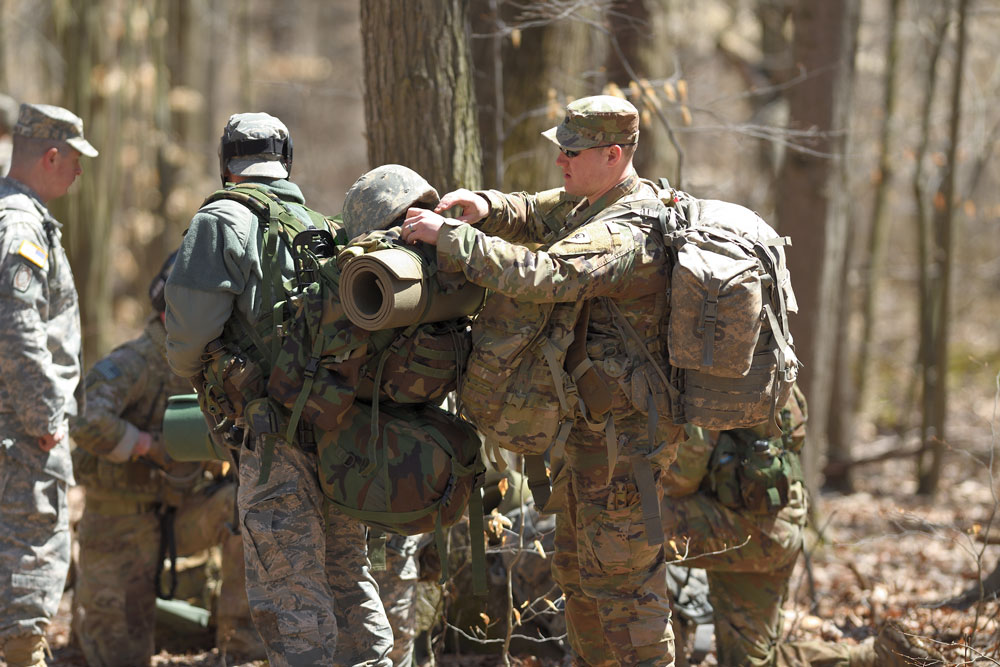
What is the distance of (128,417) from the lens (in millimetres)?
5438

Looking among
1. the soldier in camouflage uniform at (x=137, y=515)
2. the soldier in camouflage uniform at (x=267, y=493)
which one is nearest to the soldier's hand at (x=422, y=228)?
the soldier in camouflage uniform at (x=267, y=493)

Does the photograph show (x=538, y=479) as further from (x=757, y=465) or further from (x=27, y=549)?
(x=27, y=549)

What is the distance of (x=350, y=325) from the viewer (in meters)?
3.60

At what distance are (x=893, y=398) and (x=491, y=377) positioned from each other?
10928 mm

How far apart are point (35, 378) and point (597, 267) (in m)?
2.63

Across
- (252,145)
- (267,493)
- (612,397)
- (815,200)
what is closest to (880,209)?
(815,200)

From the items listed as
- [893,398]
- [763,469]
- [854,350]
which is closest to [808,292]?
[763,469]

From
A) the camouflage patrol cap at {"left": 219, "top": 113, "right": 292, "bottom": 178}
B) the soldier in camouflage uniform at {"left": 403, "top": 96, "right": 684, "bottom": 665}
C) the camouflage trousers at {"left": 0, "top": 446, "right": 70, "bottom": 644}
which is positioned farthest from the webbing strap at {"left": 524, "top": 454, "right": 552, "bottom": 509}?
the camouflage trousers at {"left": 0, "top": 446, "right": 70, "bottom": 644}

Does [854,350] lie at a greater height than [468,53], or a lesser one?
lesser

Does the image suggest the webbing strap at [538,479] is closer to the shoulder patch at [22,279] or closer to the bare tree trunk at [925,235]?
the shoulder patch at [22,279]

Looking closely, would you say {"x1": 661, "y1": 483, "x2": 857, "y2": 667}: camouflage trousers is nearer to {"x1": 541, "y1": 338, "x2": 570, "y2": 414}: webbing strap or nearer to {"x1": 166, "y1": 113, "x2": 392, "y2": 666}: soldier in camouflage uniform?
{"x1": 541, "y1": 338, "x2": 570, "y2": 414}: webbing strap

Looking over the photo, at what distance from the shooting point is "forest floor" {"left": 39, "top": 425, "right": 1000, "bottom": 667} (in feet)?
16.5

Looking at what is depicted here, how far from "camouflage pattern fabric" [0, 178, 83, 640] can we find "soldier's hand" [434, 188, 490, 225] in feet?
6.41

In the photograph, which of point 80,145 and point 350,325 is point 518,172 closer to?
point 80,145
